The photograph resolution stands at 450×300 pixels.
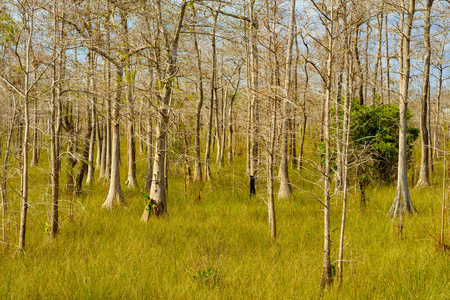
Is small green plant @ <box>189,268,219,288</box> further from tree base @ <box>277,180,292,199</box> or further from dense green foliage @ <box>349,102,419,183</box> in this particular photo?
dense green foliage @ <box>349,102,419,183</box>

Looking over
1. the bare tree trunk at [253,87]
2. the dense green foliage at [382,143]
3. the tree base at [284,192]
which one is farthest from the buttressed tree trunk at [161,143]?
the dense green foliage at [382,143]

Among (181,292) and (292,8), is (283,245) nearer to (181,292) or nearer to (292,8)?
(181,292)

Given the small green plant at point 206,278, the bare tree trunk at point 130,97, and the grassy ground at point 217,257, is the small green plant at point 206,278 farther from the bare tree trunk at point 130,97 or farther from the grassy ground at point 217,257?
the bare tree trunk at point 130,97

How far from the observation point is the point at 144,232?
6508 millimetres

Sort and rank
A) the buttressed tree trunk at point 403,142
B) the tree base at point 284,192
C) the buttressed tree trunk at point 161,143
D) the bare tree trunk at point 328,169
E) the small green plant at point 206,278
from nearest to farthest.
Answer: the bare tree trunk at point 328,169, the small green plant at point 206,278, the buttressed tree trunk at point 161,143, the buttressed tree trunk at point 403,142, the tree base at point 284,192

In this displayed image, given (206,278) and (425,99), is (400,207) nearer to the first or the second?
(425,99)

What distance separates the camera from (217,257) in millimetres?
5480

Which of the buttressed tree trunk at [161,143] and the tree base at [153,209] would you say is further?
the tree base at [153,209]

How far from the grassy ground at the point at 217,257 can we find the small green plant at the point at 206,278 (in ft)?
0.04

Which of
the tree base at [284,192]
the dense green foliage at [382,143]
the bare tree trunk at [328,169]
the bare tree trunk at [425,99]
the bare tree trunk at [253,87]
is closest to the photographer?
the bare tree trunk at [328,169]

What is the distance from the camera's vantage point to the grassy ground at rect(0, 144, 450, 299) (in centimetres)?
416

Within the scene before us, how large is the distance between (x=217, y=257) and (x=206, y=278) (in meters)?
1.10

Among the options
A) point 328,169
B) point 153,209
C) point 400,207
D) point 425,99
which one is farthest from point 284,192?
point 328,169

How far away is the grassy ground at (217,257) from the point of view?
4.16 meters
